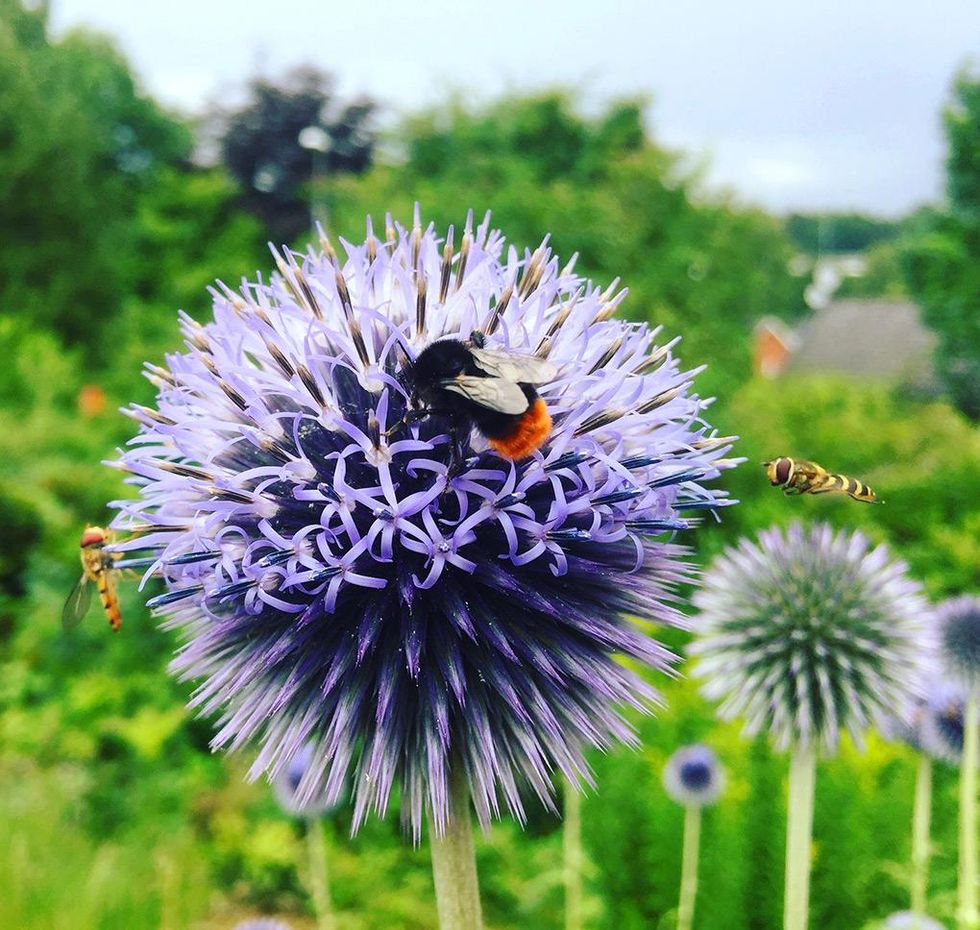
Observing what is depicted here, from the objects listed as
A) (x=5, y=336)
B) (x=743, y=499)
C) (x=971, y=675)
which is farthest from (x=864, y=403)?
(x=5, y=336)

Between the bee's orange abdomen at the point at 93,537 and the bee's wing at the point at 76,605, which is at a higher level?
the bee's orange abdomen at the point at 93,537

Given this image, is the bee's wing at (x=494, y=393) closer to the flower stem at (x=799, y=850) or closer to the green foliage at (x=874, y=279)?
the flower stem at (x=799, y=850)

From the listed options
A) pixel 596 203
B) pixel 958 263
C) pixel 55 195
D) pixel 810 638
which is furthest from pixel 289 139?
pixel 810 638

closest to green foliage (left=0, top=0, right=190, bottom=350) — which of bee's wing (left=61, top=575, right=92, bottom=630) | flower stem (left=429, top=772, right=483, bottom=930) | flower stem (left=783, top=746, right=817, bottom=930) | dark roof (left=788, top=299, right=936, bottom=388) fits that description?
bee's wing (left=61, top=575, right=92, bottom=630)

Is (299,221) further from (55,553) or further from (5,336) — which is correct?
(55,553)

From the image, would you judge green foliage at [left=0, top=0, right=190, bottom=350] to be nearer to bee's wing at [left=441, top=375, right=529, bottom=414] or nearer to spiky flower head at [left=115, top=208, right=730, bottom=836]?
spiky flower head at [left=115, top=208, right=730, bottom=836]

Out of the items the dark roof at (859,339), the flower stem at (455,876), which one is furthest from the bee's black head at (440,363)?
the dark roof at (859,339)

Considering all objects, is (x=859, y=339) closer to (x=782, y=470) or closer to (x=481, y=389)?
(x=782, y=470)
